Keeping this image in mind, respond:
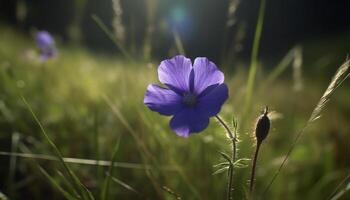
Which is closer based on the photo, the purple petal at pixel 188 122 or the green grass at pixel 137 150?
the purple petal at pixel 188 122

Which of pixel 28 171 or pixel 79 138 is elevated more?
pixel 79 138

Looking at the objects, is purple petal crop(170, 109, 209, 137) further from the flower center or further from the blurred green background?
the blurred green background

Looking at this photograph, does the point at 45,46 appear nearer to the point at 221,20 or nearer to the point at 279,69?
the point at 279,69

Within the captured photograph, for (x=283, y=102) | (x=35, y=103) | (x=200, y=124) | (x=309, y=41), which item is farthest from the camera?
(x=309, y=41)

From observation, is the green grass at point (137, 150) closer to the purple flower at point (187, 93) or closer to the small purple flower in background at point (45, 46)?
the small purple flower in background at point (45, 46)

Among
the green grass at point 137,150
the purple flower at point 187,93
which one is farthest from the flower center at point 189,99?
the green grass at point 137,150

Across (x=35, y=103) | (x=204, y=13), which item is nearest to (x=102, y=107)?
(x=35, y=103)

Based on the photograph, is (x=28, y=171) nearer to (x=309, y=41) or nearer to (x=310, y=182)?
(x=310, y=182)

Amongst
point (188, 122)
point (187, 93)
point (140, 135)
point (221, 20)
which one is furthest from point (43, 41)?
point (221, 20)
